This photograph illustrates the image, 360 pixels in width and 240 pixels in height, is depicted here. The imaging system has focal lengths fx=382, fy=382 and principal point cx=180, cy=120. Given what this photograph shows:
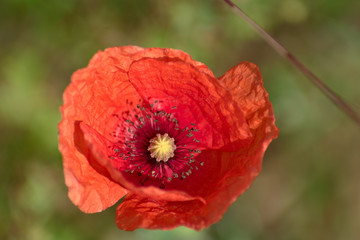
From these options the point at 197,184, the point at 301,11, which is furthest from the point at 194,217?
the point at 301,11

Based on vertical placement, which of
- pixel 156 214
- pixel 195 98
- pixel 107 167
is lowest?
pixel 156 214

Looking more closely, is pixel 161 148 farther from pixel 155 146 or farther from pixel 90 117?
pixel 90 117

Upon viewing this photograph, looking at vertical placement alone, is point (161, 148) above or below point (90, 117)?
below

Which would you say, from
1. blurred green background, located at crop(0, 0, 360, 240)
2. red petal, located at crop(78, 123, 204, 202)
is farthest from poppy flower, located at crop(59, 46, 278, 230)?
blurred green background, located at crop(0, 0, 360, 240)

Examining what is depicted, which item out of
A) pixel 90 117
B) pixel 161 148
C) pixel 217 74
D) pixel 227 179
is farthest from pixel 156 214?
pixel 217 74

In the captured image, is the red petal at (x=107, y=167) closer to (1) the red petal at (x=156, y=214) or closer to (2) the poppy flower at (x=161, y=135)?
(2) the poppy flower at (x=161, y=135)

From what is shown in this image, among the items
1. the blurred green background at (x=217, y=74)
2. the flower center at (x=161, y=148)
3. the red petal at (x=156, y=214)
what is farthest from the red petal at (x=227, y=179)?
the blurred green background at (x=217, y=74)

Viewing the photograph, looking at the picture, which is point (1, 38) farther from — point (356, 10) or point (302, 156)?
point (356, 10)
